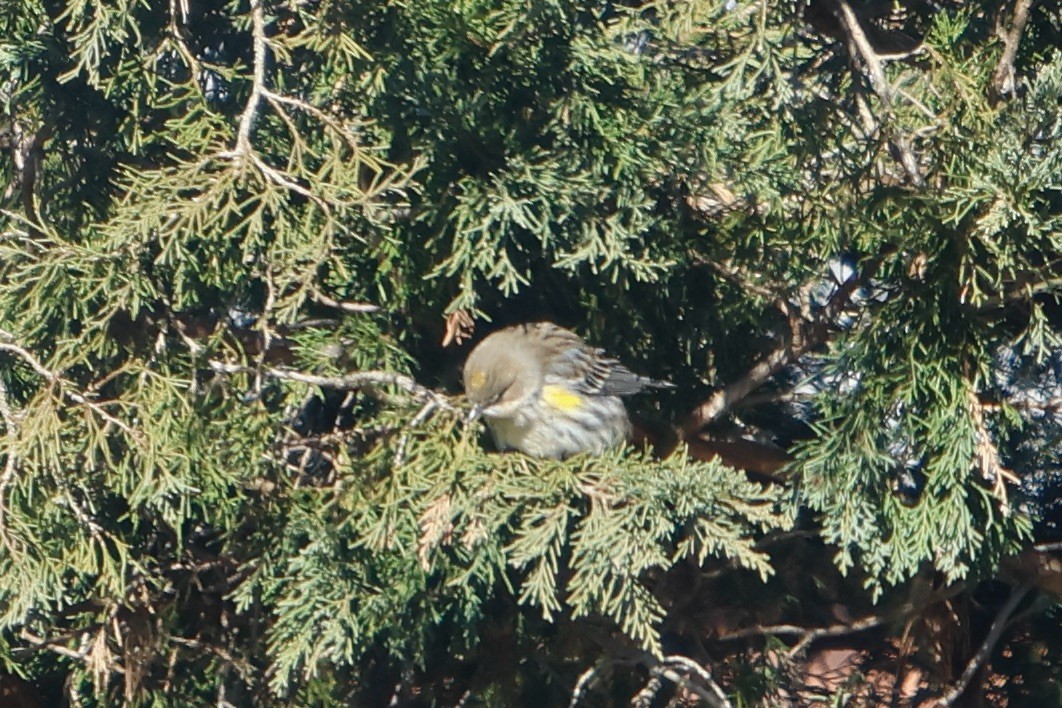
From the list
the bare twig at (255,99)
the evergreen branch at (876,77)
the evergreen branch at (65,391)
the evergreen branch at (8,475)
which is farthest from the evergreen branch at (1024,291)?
the evergreen branch at (8,475)

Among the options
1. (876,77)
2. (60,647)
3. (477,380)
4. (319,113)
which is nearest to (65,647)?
(60,647)

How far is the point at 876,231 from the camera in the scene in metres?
3.79

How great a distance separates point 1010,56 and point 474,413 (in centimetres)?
179

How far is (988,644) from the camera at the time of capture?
A: 486cm

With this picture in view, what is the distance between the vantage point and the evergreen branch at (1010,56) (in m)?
3.91

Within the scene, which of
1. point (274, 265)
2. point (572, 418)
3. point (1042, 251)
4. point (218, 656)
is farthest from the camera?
point (572, 418)

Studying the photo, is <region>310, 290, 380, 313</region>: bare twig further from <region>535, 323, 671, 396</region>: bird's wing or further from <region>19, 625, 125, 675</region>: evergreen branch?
<region>19, 625, 125, 675</region>: evergreen branch

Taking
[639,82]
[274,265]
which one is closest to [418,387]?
[274,265]

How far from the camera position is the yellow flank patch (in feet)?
15.5

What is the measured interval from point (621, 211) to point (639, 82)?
1.21ft

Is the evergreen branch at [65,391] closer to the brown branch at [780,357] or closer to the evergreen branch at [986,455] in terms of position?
the brown branch at [780,357]

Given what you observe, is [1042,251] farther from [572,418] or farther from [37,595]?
[37,595]

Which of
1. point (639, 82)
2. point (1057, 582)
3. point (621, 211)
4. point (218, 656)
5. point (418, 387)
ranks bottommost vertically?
point (218, 656)

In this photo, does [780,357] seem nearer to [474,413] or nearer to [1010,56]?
[474,413]
